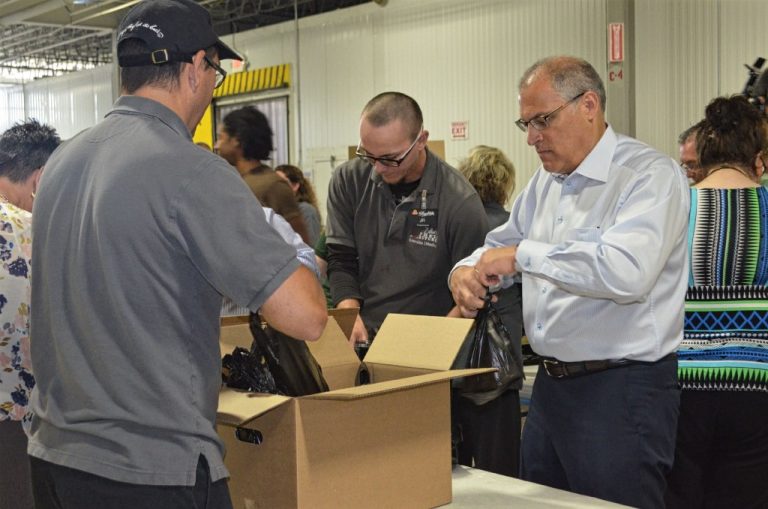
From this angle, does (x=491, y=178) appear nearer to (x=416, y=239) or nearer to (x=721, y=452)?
(x=416, y=239)

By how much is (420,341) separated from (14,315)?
50.0 inches

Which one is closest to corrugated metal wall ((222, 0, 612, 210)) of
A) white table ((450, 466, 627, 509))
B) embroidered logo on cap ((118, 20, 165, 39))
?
white table ((450, 466, 627, 509))

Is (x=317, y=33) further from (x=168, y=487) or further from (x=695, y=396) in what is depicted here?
(x=168, y=487)

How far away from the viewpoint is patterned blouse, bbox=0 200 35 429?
8.46ft

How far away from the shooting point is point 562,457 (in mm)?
2143

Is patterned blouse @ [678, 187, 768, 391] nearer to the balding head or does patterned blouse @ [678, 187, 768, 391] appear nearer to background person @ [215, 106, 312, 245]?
the balding head

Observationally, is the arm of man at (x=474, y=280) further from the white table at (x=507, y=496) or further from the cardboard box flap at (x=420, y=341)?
the white table at (x=507, y=496)

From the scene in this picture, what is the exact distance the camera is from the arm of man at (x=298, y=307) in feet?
4.50

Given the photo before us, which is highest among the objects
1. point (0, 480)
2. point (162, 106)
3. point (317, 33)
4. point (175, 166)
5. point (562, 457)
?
point (317, 33)

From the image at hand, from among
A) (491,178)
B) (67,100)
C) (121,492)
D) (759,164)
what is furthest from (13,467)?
(67,100)

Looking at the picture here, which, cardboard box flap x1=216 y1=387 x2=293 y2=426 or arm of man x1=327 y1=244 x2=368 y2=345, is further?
arm of man x1=327 y1=244 x2=368 y2=345

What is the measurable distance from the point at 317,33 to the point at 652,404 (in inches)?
391

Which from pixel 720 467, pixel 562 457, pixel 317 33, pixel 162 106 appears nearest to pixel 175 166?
pixel 162 106

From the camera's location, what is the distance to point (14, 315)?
258 centimetres
